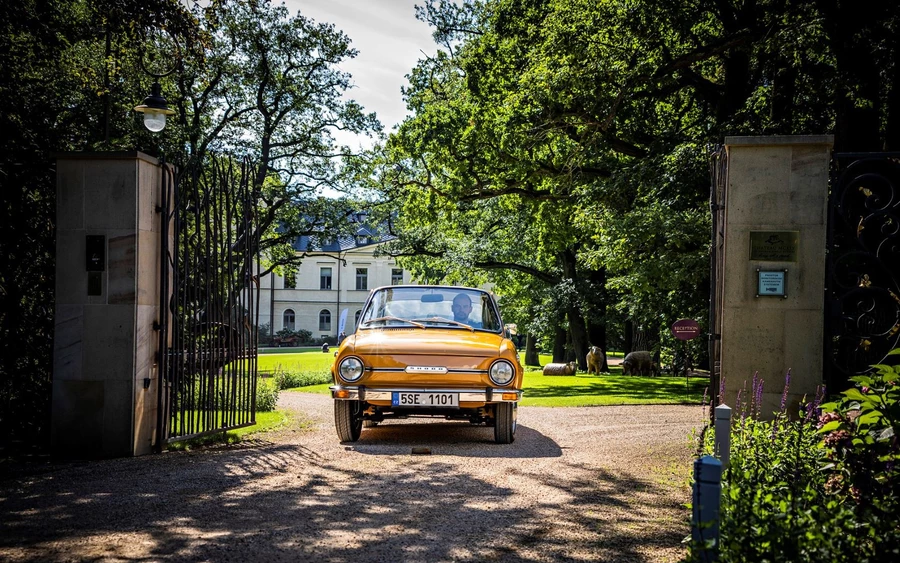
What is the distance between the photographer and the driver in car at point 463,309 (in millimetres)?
10344

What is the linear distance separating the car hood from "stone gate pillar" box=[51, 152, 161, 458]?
234cm

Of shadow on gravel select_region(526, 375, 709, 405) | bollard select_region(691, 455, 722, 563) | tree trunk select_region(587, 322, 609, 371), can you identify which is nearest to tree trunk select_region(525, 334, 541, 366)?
tree trunk select_region(587, 322, 609, 371)

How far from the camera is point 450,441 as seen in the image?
965 centimetres

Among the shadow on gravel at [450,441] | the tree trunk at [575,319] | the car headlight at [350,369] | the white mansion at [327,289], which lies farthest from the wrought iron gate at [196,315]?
the white mansion at [327,289]

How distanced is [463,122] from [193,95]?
30.0 ft

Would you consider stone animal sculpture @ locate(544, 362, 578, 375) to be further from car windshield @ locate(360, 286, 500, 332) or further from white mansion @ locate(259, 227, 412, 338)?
white mansion @ locate(259, 227, 412, 338)

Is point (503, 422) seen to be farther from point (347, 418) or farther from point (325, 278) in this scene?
point (325, 278)

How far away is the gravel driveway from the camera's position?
477 cm

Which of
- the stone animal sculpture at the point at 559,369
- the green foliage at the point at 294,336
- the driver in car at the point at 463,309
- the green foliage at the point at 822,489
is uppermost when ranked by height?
the driver in car at the point at 463,309

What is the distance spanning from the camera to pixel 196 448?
9.10m

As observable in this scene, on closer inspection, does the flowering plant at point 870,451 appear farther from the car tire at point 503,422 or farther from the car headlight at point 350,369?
the car headlight at point 350,369

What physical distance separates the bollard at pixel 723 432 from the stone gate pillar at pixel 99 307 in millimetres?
5580

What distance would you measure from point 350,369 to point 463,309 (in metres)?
1.98

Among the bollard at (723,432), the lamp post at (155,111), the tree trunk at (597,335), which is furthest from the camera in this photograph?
the tree trunk at (597,335)
